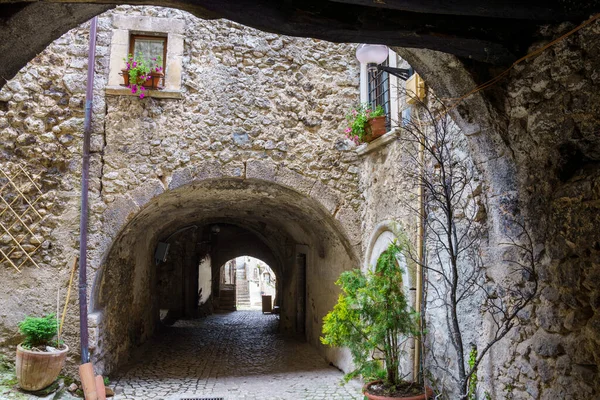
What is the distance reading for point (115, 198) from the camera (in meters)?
5.77

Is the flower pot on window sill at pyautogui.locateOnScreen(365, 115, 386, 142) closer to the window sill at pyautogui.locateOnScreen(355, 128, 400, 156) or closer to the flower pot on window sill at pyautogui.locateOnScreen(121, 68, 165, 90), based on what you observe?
the window sill at pyautogui.locateOnScreen(355, 128, 400, 156)

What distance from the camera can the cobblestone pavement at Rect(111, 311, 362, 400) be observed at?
5.79 m

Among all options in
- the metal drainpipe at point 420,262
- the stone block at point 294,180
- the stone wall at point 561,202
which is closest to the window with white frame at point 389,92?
the metal drainpipe at point 420,262

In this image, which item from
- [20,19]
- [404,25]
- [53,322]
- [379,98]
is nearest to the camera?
[20,19]

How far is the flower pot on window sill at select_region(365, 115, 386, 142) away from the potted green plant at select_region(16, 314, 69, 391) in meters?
3.89

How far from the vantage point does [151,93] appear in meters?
5.90

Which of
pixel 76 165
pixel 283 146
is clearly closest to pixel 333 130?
pixel 283 146

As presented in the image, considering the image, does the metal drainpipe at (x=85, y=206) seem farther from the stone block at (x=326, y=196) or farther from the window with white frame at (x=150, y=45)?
the stone block at (x=326, y=196)

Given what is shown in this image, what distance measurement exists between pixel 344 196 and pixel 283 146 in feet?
3.15

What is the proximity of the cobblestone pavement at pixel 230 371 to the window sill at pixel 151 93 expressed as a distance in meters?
3.41

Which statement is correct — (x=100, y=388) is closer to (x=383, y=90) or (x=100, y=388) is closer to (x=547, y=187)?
(x=383, y=90)

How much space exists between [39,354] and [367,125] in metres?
4.12

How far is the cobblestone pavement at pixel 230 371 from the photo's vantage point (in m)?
5.79

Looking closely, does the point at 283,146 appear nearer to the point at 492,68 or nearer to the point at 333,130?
the point at 333,130
